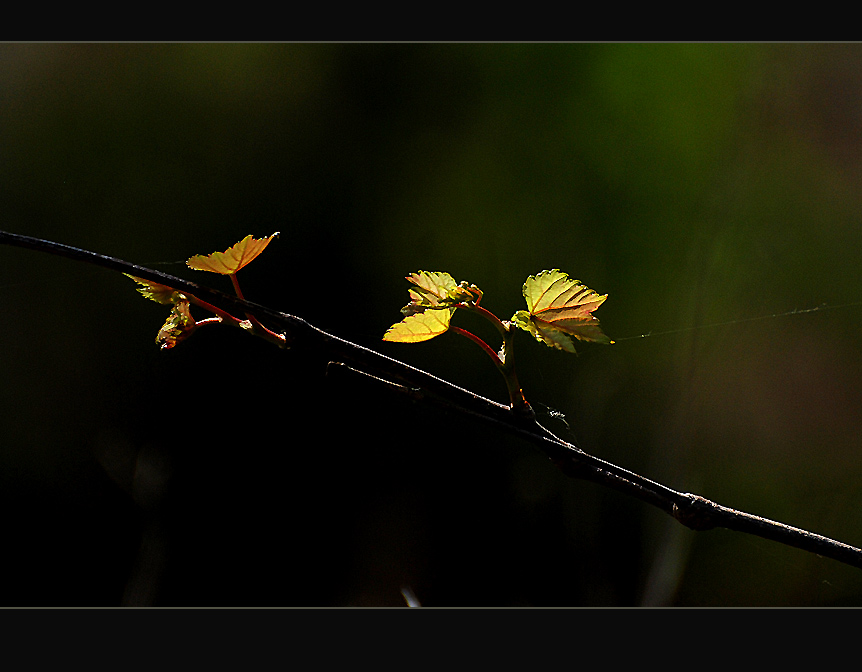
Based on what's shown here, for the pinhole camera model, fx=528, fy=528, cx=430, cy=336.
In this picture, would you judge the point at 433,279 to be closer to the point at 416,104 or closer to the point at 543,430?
the point at 543,430

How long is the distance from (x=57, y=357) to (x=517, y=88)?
22.8 inches

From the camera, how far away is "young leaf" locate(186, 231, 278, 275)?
0.25m

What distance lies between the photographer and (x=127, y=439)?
561 millimetres

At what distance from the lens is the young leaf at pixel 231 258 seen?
0.81ft

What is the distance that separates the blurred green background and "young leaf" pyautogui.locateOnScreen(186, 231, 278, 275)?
1.01 feet

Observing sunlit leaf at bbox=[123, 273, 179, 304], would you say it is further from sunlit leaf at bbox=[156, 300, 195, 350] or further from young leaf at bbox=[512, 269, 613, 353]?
young leaf at bbox=[512, 269, 613, 353]

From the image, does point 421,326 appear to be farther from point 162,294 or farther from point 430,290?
point 162,294

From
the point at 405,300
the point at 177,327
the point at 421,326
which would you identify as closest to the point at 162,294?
the point at 177,327

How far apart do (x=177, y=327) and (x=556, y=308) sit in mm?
184

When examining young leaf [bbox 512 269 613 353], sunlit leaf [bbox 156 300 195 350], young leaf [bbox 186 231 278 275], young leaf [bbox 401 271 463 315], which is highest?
young leaf [bbox 512 269 613 353]

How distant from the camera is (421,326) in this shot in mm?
255

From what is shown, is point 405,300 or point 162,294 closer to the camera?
point 162,294

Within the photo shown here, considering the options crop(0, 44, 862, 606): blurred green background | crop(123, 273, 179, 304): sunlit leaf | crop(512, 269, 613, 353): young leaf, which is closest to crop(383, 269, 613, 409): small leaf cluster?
crop(512, 269, 613, 353): young leaf

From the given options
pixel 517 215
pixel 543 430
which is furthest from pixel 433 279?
pixel 517 215
